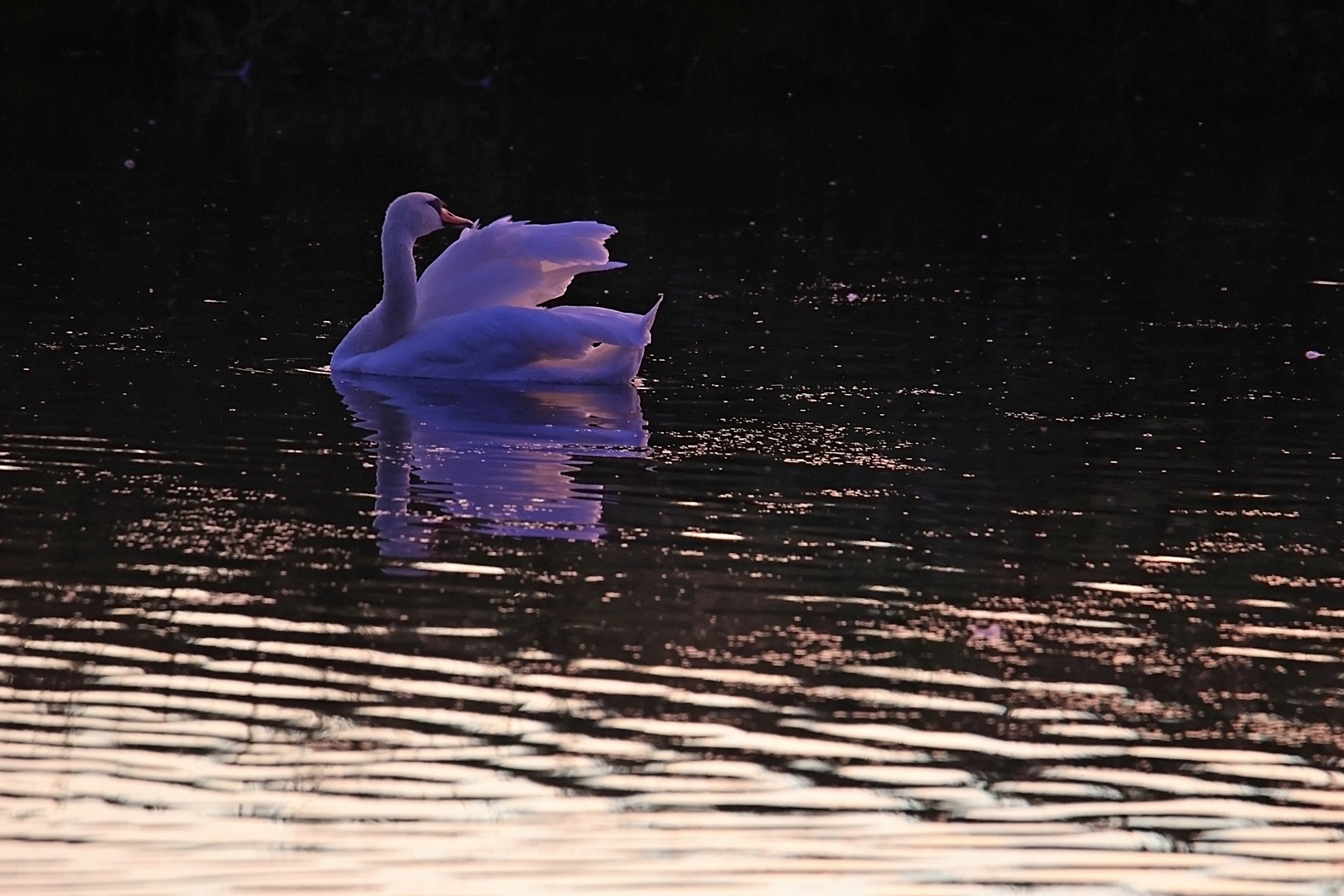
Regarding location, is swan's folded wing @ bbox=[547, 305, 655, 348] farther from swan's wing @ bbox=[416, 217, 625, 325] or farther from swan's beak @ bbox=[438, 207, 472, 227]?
swan's beak @ bbox=[438, 207, 472, 227]

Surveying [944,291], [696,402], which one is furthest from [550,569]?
[944,291]

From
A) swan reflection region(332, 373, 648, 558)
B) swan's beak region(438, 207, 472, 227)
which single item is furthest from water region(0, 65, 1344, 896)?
swan's beak region(438, 207, 472, 227)

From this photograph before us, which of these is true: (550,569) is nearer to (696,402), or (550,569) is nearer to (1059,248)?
(696,402)

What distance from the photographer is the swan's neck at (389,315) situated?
42.3 ft

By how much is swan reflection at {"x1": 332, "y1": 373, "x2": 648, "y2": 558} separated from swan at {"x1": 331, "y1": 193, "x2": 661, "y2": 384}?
0.09m

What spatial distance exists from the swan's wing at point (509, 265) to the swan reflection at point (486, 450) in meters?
0.62

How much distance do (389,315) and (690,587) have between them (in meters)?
5.19

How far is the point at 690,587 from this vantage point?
26.6ft

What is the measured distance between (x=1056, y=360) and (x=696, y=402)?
2413 mm

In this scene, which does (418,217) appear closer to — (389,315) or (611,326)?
(389,315)

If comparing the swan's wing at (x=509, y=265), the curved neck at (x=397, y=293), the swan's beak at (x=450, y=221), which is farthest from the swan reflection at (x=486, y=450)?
the swan's beak at (x=450, y=221)

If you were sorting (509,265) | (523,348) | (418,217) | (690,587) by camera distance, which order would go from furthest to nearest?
1. (418,217)
2. (509,265)
3. (523,348)
4. (690,587)

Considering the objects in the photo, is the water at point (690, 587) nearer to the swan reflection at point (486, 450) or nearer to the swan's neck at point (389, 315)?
the swan reflection at point (486, 450)

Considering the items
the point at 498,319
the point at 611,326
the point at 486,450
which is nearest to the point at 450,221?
the point at 498,319
